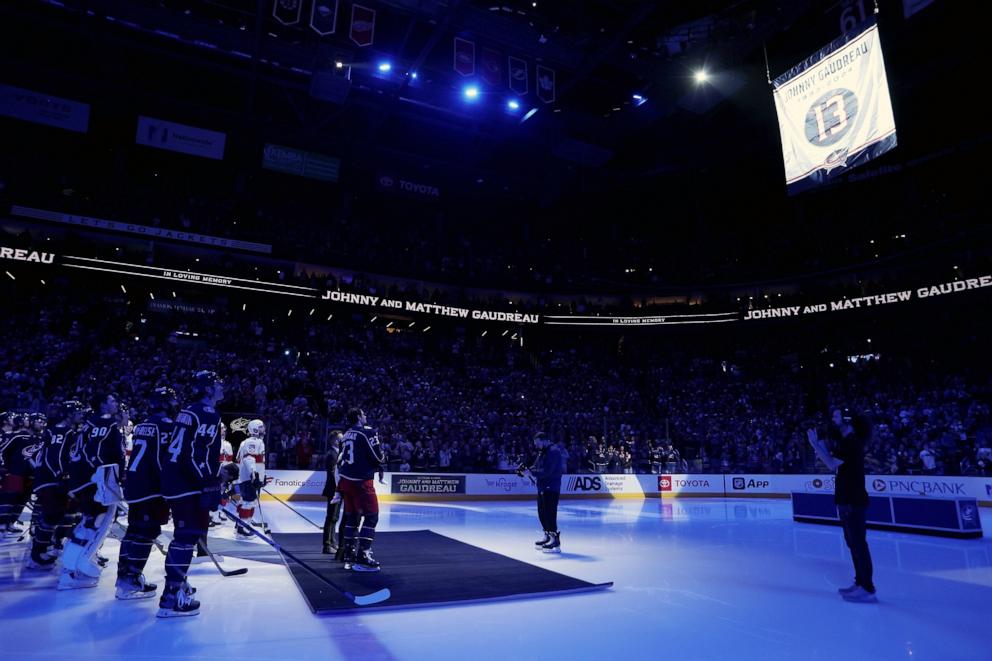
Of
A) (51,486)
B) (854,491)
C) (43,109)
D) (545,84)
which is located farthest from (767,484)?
(43,109)

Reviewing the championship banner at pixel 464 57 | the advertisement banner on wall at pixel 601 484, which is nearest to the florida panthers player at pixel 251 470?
the advertisement banner on wall at pixel 601 484

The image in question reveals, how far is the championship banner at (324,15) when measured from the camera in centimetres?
1673

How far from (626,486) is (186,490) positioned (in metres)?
19.6

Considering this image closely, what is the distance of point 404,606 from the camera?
5641 millimetres

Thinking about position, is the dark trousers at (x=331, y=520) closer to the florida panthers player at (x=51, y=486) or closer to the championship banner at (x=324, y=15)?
the florida panthers player at (x=51, y=486)

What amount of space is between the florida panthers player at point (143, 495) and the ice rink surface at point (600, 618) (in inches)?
10.6

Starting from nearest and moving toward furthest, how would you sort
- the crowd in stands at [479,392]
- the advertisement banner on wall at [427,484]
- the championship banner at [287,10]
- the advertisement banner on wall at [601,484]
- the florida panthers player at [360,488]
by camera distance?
the florida panthers player at [360,488] → the championship banner at [287,10] → the advertisement banner on wall at [427,484] → the crowd in stands at [479,392] → the advertisement banner on wall at [601,484]

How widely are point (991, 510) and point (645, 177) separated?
21940 millimetres

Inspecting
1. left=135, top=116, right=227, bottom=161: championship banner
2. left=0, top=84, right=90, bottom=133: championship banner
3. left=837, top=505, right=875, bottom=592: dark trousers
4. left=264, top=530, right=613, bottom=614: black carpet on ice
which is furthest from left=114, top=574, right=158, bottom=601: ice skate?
left=0, top=84, right=90, bottom=133: championship banner

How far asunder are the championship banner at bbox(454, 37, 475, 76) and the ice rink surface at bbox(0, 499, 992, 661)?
15.9m

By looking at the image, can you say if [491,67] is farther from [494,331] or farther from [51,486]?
[494,331]

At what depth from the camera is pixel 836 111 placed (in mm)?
10633

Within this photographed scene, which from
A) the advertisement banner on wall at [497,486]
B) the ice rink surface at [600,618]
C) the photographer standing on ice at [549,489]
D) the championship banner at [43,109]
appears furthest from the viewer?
Result: the championship banner at [43,109]

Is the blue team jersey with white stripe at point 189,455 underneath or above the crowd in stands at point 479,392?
underneath
